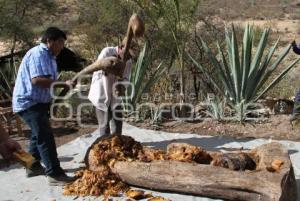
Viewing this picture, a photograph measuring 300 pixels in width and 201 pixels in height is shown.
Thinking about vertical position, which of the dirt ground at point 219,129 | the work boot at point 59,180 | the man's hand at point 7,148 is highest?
the man's hand at point 7,148

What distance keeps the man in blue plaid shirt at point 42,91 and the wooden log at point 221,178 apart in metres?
0.66

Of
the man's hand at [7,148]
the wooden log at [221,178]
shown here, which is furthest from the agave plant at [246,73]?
the man's hand at [7,148]

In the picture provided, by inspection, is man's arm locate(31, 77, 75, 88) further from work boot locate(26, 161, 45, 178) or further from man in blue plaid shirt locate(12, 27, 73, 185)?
work boot locate(26, 161, 45, 178)

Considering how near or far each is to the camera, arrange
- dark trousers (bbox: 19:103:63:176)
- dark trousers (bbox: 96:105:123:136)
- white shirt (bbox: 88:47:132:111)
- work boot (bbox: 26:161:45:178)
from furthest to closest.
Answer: dark trousers (bbox: 96:105:123:136)
white shirt (bbox: 88:47:132:111)
work boot (bbox: 26:161:45:178)
dark trousers (bbox: 19:103:63:176)

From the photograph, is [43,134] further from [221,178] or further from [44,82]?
[221,178]

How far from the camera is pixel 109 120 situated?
583 cm

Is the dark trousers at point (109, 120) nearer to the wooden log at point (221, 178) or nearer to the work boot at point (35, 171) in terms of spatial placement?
the work boot at point (35, 171)

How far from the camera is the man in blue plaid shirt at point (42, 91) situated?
4.77 m

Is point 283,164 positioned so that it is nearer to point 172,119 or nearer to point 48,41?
point 48,41

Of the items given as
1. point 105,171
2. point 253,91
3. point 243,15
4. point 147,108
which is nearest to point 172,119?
point 147,108

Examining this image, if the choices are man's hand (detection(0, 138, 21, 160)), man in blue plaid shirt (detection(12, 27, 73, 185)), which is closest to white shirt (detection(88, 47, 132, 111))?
man in blue plaid shirt (detection(12, 27, 73, 185))

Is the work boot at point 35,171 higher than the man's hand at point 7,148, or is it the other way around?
the man's hand at point 7,148

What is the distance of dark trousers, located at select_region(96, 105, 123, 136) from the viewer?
5.75m

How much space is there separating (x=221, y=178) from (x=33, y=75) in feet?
6.13
